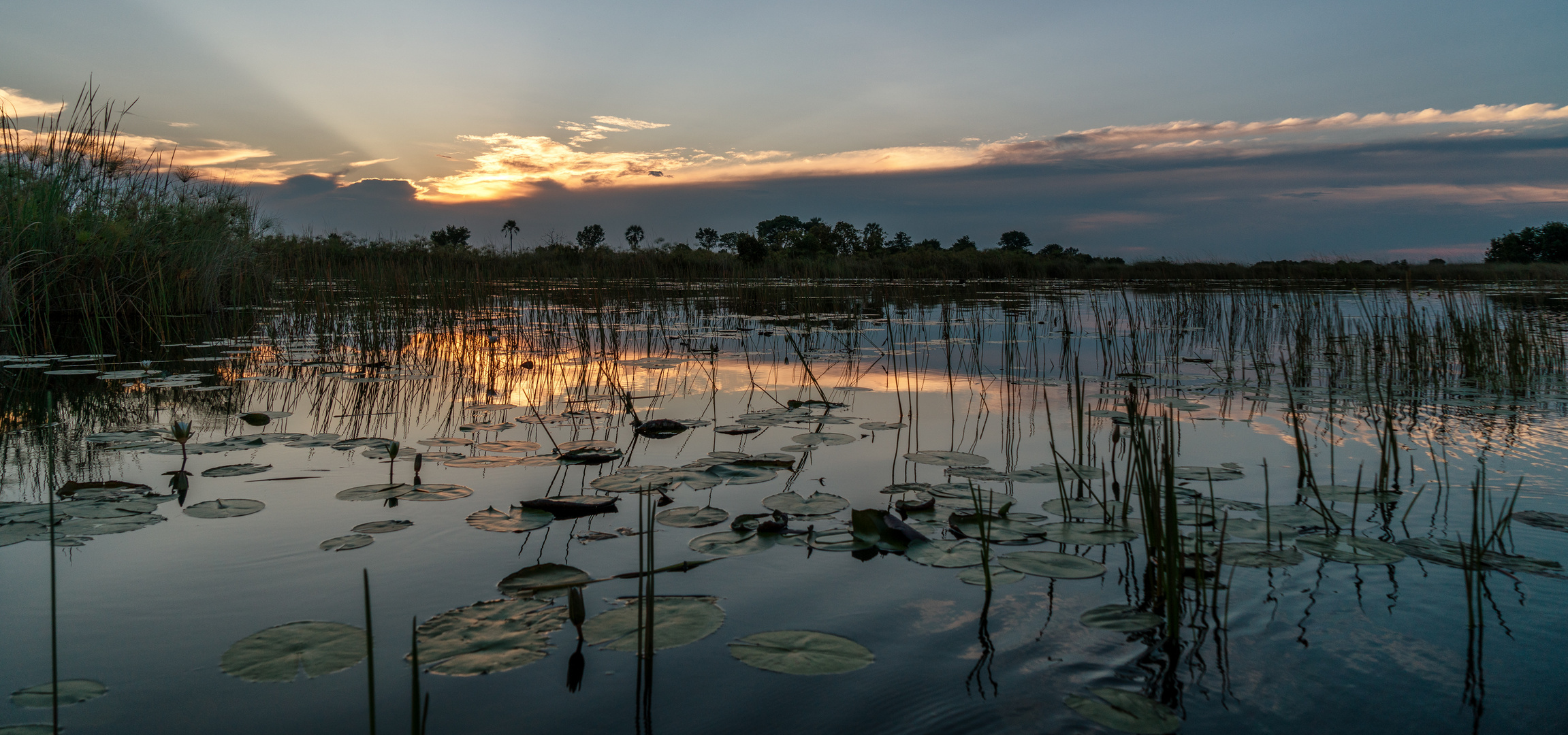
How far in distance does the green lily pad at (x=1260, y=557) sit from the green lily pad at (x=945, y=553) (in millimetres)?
596

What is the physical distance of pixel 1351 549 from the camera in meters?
1.78

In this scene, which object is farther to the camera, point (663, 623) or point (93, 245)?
point (93, 245)

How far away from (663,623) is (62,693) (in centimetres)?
92

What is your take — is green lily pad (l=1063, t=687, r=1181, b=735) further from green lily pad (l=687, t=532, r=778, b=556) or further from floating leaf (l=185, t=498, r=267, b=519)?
floating leaf (l=185, t=498, r=267, b=519)

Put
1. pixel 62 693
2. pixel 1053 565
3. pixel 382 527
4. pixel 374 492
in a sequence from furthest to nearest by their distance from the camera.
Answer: pixel 374 492, pixel 382 527, pixel 1053 565, pixel 62 693

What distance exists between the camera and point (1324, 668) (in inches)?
50.6

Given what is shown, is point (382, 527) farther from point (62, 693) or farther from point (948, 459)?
point (948, 459)

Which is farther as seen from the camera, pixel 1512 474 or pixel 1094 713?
pixel 1512 474

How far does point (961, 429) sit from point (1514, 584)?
1.93 metres

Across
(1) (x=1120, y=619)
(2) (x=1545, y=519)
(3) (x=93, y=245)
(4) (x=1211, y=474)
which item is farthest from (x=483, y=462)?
(3) (x=93, y=245)

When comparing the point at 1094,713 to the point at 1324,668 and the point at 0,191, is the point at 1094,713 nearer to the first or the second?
the point at 1324,668

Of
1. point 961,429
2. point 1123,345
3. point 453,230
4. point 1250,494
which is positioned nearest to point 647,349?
point 961,429

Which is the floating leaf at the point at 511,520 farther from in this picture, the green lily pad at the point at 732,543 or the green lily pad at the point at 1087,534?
the green lily pad at the point at 1087,534

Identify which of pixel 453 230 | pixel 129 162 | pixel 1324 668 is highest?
pixel 453 230
